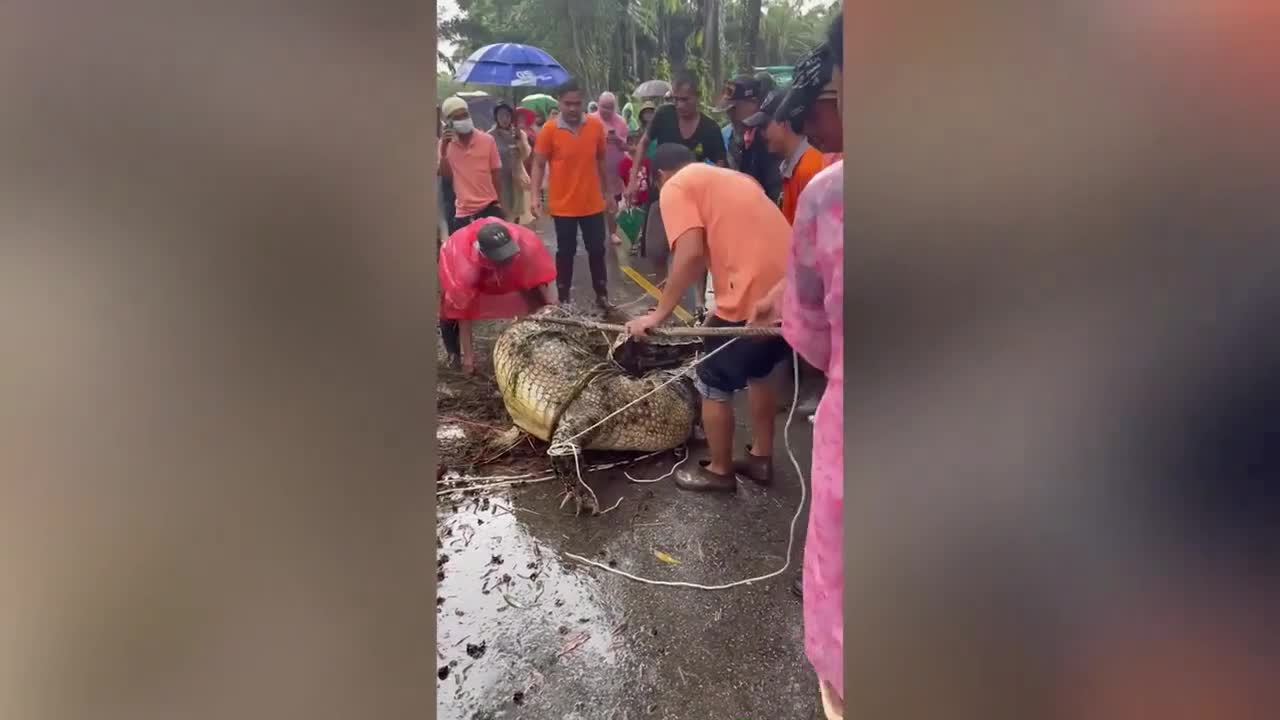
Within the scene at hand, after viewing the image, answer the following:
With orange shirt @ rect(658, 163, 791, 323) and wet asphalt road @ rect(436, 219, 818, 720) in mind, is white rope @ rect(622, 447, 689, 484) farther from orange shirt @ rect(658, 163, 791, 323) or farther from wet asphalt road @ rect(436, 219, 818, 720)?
orange shirt @ rect(658, 163, 791, 323)

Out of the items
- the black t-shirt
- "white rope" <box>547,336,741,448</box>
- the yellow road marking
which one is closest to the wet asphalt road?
"white rope" <box>547,336,741,448</box>

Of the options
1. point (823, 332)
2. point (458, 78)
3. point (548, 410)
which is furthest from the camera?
point (458, 78)

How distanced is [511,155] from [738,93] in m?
1.40

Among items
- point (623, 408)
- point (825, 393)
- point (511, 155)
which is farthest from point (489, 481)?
point (511, 155)

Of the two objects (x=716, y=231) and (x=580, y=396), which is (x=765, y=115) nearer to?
(x=716, y=231)

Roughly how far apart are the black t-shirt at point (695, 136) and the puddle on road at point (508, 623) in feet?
5.87

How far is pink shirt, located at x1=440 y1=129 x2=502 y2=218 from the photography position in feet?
11.5

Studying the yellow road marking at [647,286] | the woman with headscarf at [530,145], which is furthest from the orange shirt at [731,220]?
the woman with headscarf at [530,145]

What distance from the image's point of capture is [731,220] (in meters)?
2.15

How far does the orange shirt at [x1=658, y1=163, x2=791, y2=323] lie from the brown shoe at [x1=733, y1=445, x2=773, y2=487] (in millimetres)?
631
